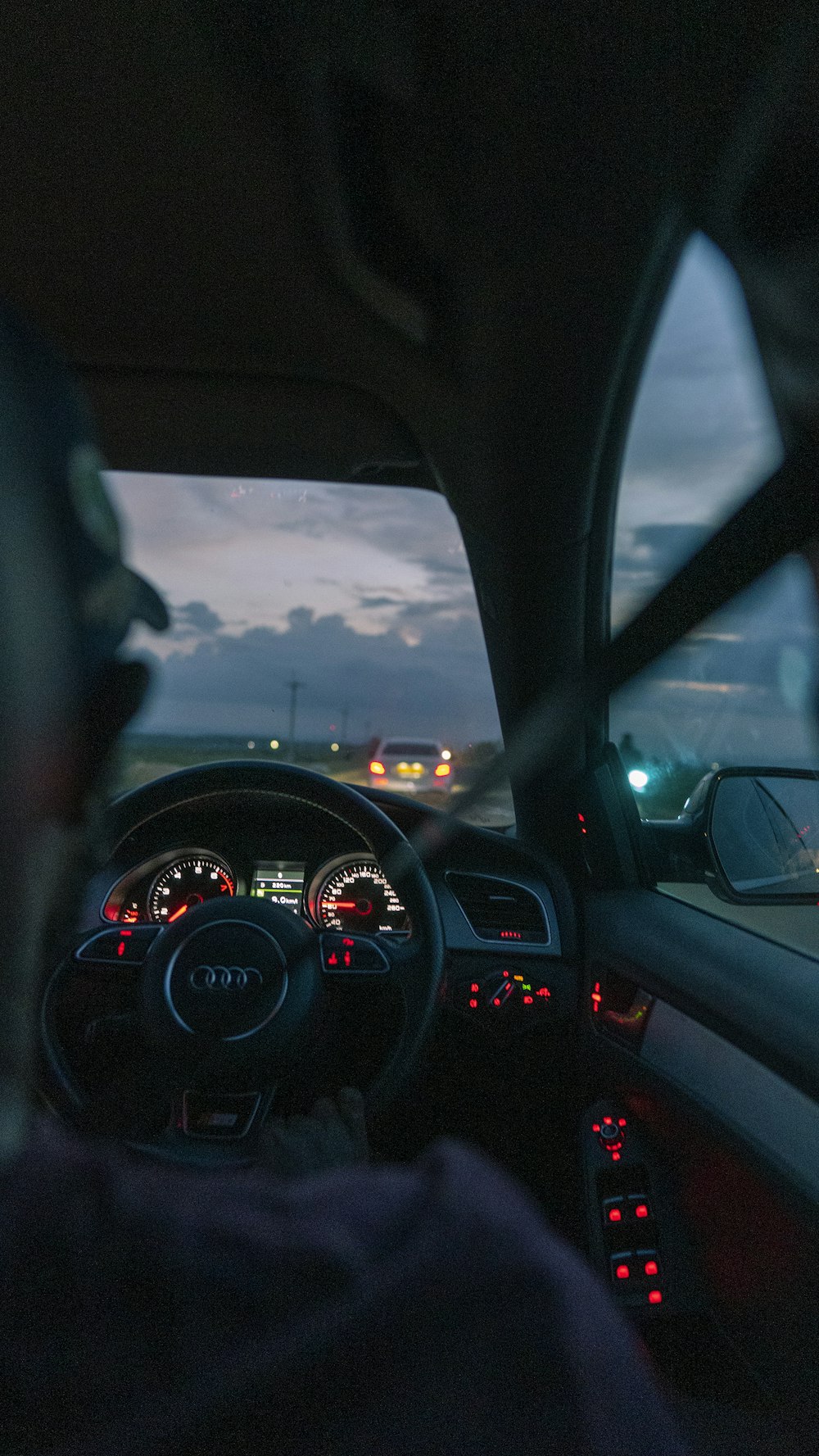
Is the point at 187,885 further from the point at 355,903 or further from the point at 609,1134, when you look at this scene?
the point at 609,1134

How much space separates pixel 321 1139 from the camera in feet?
6.29

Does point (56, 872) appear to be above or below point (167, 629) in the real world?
below

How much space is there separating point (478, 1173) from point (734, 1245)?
1.67m

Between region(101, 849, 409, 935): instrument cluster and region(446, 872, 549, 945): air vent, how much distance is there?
0.23 meters

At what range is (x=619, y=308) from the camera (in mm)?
2936

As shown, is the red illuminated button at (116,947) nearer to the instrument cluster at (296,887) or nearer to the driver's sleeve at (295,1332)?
the instrument cluster at (296,887)

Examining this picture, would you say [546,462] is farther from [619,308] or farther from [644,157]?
[644,157]

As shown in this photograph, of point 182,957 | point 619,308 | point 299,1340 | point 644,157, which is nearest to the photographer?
point 299,1340

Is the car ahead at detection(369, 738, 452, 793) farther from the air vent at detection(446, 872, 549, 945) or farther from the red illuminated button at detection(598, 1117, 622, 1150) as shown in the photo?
the red illuminated button at detection(598, 1117, 622, 1150)

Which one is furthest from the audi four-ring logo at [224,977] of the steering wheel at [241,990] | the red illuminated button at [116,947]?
the red illuminated button at [116,947]

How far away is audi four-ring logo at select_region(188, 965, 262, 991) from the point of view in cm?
233

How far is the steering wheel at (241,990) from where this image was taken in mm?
2252

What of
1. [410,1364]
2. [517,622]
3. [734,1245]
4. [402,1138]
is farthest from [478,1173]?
[517,622]

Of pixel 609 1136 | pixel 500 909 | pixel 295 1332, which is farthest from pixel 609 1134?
pixel 295 1332
